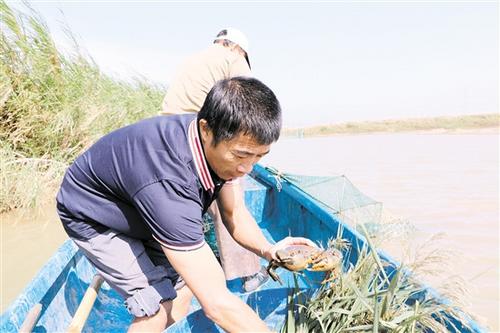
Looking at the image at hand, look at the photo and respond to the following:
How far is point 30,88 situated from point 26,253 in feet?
6.36

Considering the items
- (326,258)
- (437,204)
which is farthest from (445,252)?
(437,204)

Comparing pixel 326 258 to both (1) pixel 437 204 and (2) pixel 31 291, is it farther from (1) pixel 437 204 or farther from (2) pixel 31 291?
(1) pixel 437 204

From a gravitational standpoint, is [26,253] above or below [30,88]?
below

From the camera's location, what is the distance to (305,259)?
148 cm

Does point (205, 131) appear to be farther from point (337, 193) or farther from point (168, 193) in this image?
point (337, 193)

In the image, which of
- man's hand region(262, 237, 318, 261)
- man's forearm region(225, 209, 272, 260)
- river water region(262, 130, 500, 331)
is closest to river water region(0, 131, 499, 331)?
river water region(262, 130, 500, 331)

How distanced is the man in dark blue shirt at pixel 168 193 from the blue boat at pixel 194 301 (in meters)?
0.33

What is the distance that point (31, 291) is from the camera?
180 cm

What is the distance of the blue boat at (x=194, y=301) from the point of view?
163 centimetres

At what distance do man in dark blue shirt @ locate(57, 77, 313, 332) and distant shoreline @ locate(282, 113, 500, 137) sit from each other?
16.4 meters

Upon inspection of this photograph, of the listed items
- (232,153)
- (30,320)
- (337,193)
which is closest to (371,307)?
(232,153)

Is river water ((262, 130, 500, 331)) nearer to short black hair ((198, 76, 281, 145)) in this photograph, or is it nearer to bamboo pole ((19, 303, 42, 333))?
short black hair ((198, 76, 281, 145))

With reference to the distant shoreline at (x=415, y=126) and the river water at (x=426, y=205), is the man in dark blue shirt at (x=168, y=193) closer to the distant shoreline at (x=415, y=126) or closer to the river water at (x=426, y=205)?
the river water at (x=426, y=205)

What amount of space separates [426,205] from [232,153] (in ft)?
17.6
